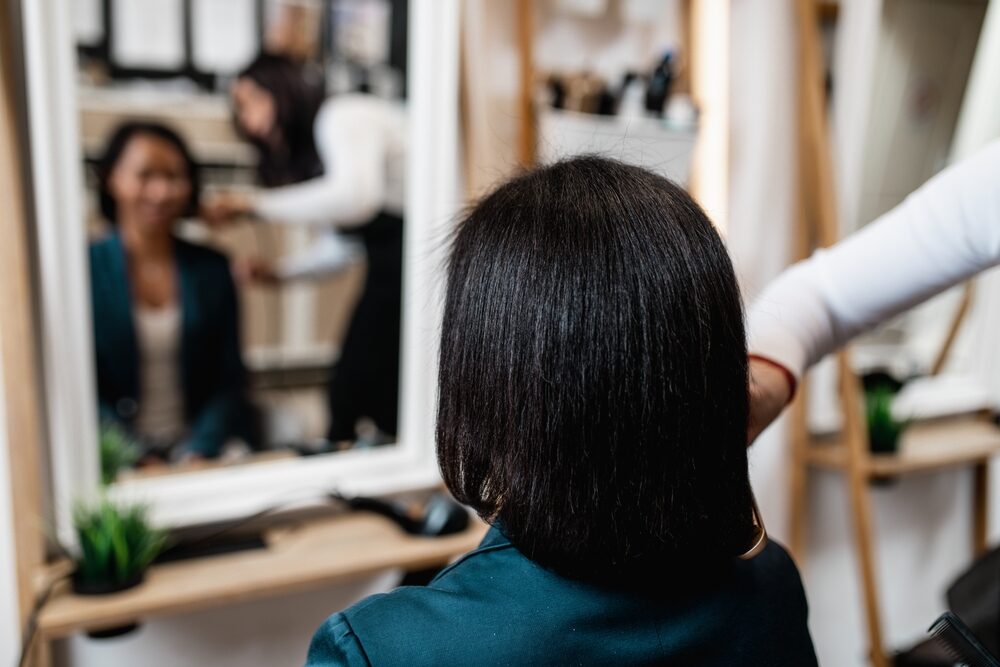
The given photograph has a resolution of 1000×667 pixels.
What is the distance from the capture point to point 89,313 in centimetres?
98

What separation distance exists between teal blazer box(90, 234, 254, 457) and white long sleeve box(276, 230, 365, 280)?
0.38 ft

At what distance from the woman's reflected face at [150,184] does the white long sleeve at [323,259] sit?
0.78 feet

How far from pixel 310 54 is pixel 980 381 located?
1.74m

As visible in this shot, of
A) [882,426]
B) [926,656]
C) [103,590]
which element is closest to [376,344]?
[103,590]

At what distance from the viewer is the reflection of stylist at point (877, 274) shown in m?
0.74

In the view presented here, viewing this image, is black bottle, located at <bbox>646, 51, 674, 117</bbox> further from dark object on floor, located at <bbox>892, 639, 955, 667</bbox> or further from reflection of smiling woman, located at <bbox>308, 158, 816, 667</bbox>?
dark object on floor, located at <bbox>892, 639, 955, 667</bbox>

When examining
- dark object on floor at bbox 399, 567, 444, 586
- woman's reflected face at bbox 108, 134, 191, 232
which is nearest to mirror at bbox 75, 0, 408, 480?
woman's reflected face at bbox 108, 134, 191, 232

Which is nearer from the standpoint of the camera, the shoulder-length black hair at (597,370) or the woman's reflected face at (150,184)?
the shoulder-length black hair at (597,370)

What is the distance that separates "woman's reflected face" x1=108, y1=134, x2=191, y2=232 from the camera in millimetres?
1247

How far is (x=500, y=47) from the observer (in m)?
1.21

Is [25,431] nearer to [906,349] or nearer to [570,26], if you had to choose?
[570,26]

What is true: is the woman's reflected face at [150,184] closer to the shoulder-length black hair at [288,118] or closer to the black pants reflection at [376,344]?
the shoulder-length black hair at [288,118]

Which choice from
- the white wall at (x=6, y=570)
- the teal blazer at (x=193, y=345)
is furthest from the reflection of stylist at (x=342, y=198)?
the white wall at (x=6, y=570)

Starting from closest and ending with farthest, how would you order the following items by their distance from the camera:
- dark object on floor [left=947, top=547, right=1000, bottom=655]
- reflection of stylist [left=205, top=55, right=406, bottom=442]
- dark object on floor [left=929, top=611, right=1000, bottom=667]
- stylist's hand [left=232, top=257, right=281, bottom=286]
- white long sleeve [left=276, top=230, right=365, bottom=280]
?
dark object on floor [left=929, top=611, right=1000, bottom=667] < dark object on floor [left=947, top=547, right=1000, bottom=655] < reflection of stylist [left=205, top=55, right=406, bottom=442] < white long sleeve [left=276, top=230, right=365, bottom=280] < stylist's hand [left=232, top=257, right=281, bottom=286]
